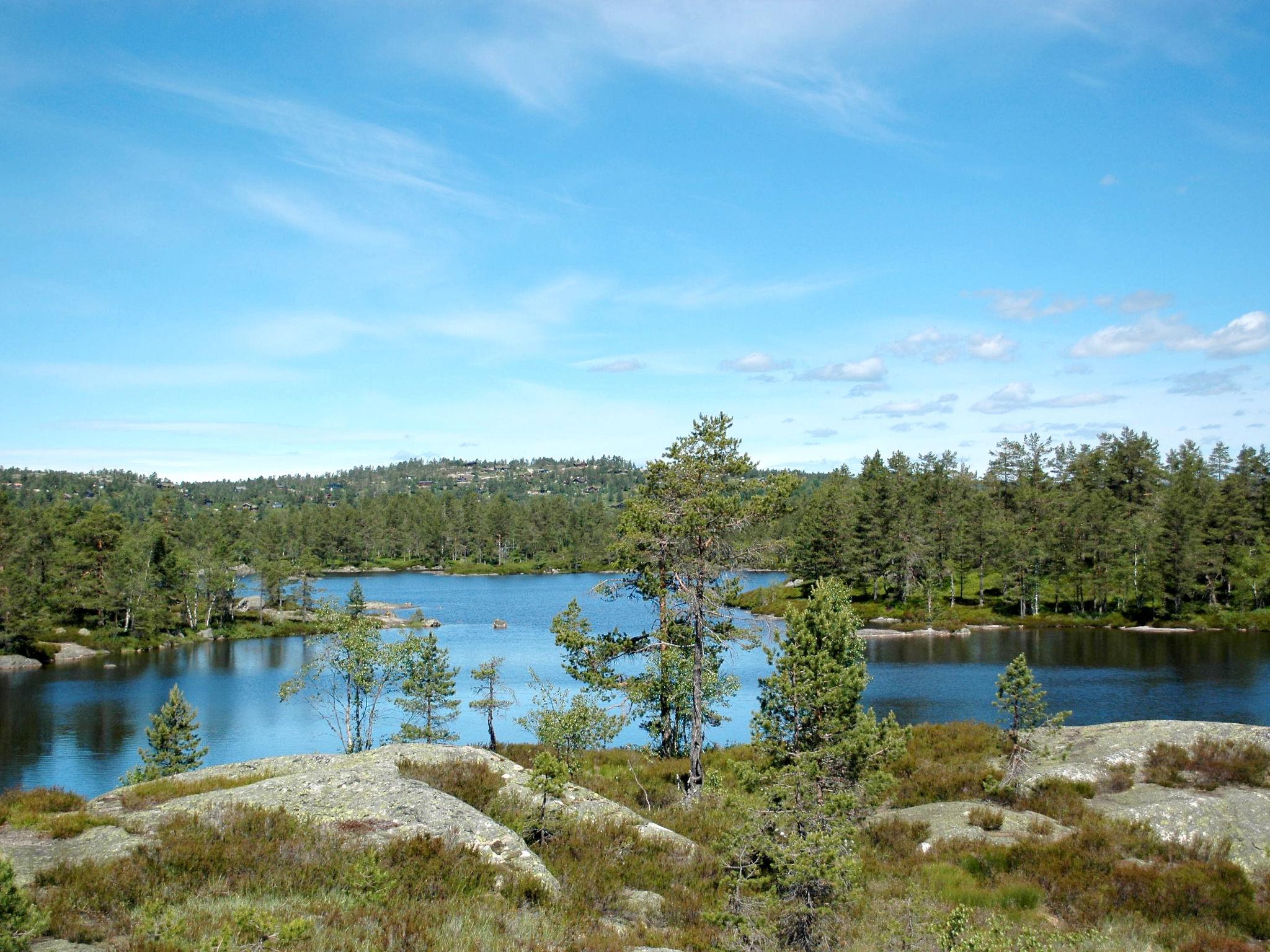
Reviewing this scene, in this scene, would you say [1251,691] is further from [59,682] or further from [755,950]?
[59,682]

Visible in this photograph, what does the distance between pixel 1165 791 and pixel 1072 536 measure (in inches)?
3356

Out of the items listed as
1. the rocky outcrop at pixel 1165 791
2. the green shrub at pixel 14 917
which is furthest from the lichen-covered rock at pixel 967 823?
the green shrub at pixel 14 917

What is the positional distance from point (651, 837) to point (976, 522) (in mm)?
95872

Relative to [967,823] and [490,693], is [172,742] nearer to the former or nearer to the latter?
[490,693]

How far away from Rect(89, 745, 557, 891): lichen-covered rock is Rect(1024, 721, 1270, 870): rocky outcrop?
12.4 meters

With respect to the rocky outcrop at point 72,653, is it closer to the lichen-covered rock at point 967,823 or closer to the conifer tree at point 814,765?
the conifer tree at point 814,765

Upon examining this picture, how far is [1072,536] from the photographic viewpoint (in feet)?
306

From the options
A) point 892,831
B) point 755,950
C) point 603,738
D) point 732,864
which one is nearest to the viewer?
point 755,950

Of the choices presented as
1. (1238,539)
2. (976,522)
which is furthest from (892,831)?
(1238,539)

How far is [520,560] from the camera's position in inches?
7121

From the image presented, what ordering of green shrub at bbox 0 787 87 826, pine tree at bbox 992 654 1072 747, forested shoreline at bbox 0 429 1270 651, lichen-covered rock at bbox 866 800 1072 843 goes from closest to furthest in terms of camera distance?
green shrub at bbox 0 787 87 826, lichen-covered rock at bbox 866 800 1072 843, pine tree at bbox 992 654 1072 747, forested shoreline at bbox 0 429 1270 651

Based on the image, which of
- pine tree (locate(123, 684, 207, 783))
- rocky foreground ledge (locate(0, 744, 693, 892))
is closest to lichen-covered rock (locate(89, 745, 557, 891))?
rocky foreground ledge (locate(0, 744, 693, 892))

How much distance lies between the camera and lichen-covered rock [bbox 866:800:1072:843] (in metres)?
15.8

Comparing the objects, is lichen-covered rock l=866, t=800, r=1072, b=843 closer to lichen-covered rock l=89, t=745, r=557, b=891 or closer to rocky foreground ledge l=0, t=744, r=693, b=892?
rocky foreground ledge l=0, t=744, r=693, b=892
